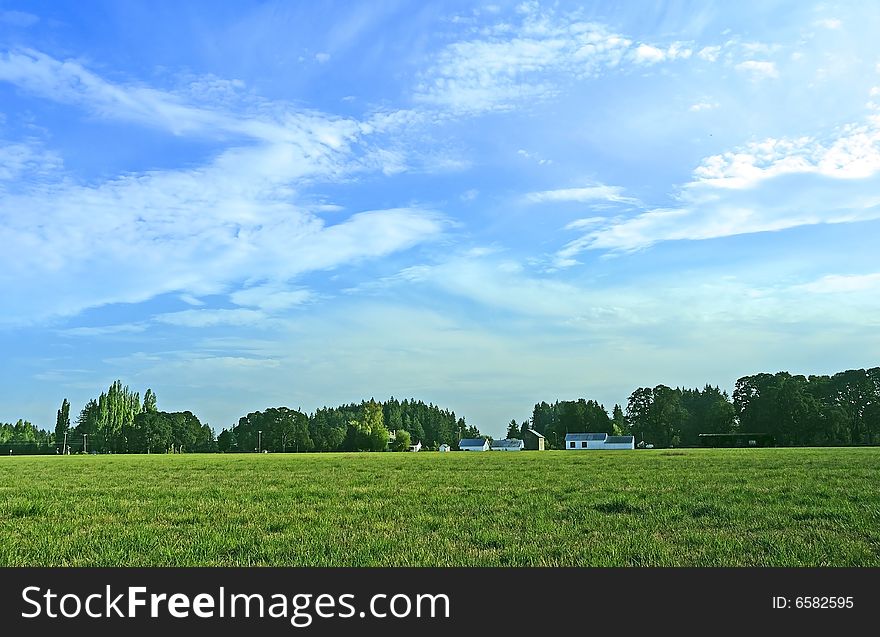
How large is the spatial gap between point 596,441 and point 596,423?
19275 millimetres

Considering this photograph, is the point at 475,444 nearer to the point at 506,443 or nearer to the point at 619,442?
the point at 506,443

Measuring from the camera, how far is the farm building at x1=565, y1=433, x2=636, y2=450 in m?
137

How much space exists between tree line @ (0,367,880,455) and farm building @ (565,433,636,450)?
10017 millimetres

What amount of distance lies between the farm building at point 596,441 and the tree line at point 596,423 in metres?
10.0

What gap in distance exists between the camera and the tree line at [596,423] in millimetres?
124188

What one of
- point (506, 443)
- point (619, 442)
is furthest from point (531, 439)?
point (619, 442)

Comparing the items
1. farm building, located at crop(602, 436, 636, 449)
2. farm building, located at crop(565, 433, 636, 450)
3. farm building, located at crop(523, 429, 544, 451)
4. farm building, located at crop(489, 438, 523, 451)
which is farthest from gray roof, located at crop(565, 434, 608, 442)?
farm building, located at crop(489, 438, 523, 451)

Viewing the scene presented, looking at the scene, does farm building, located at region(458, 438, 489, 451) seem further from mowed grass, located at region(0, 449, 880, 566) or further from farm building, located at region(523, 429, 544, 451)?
mowed grass, located at region(0, 449, 880, 566)

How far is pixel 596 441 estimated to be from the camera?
143 m

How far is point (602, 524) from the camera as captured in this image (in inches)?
506

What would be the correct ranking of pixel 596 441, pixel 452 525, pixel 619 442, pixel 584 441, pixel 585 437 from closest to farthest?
pixel 452 525, pixel 619 442, pixel 596 441, pixel 584 441, pixel 585 437
